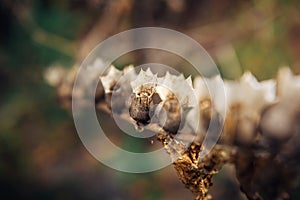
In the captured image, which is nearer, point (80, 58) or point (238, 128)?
point (238, 128)

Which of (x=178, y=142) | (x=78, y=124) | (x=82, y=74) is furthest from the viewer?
(x=78, y=124)

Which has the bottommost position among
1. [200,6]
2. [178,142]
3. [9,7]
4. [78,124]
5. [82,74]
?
[178,142]

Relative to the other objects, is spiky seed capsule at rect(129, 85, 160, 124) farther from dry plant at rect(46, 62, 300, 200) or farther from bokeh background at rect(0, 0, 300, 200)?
bokeh background at rect(0, 0, 300, 200)

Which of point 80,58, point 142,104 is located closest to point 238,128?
point 142,104

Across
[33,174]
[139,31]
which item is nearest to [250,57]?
[139,31]

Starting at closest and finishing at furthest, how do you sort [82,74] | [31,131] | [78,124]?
1. [82,74]
2. [78,124]
3. [31,131]

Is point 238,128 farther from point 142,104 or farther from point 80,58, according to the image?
point 80,58

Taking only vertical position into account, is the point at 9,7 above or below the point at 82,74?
above

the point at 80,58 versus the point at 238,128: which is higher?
the point at 80,58

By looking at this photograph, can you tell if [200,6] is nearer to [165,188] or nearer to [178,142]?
[165,188]
